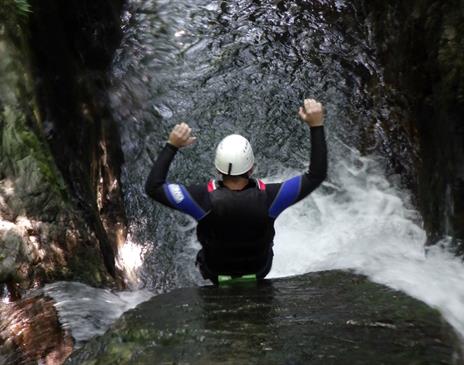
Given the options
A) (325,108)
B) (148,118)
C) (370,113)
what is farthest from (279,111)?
(148,118)

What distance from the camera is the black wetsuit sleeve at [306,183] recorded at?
11.5 feet

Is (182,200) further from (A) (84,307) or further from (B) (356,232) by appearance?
(B) (356,232)

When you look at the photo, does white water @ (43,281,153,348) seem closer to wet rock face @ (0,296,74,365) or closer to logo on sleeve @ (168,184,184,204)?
wet rock face @ (0,296,74,365)

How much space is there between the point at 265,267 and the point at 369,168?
10.3 ft

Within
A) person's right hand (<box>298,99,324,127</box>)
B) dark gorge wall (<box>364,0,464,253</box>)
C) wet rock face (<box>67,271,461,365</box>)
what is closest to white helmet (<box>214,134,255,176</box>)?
person's right hand (<box>298,99,324,127</box>)

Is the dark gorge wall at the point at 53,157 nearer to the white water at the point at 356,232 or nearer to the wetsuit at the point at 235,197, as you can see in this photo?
the wetsuit at the point at 235,197

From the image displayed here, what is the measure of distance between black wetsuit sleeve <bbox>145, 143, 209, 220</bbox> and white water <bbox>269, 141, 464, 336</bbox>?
1.76 metres

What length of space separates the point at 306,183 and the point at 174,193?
904 millimetres

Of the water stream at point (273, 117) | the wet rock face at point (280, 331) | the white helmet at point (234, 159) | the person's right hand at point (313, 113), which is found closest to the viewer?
the wet rock face at point (280, 331)

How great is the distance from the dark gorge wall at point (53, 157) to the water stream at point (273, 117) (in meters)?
0.56

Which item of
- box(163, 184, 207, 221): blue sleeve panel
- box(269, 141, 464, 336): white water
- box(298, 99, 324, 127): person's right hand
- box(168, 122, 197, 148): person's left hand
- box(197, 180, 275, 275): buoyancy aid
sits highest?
box(298, 99, 324, 127): person's right hand

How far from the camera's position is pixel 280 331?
9.88 feet

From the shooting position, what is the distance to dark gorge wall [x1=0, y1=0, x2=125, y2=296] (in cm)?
407

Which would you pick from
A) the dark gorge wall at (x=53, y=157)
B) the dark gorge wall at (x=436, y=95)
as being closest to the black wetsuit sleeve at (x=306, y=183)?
the dark gorge wall at (x=53, y=157)
